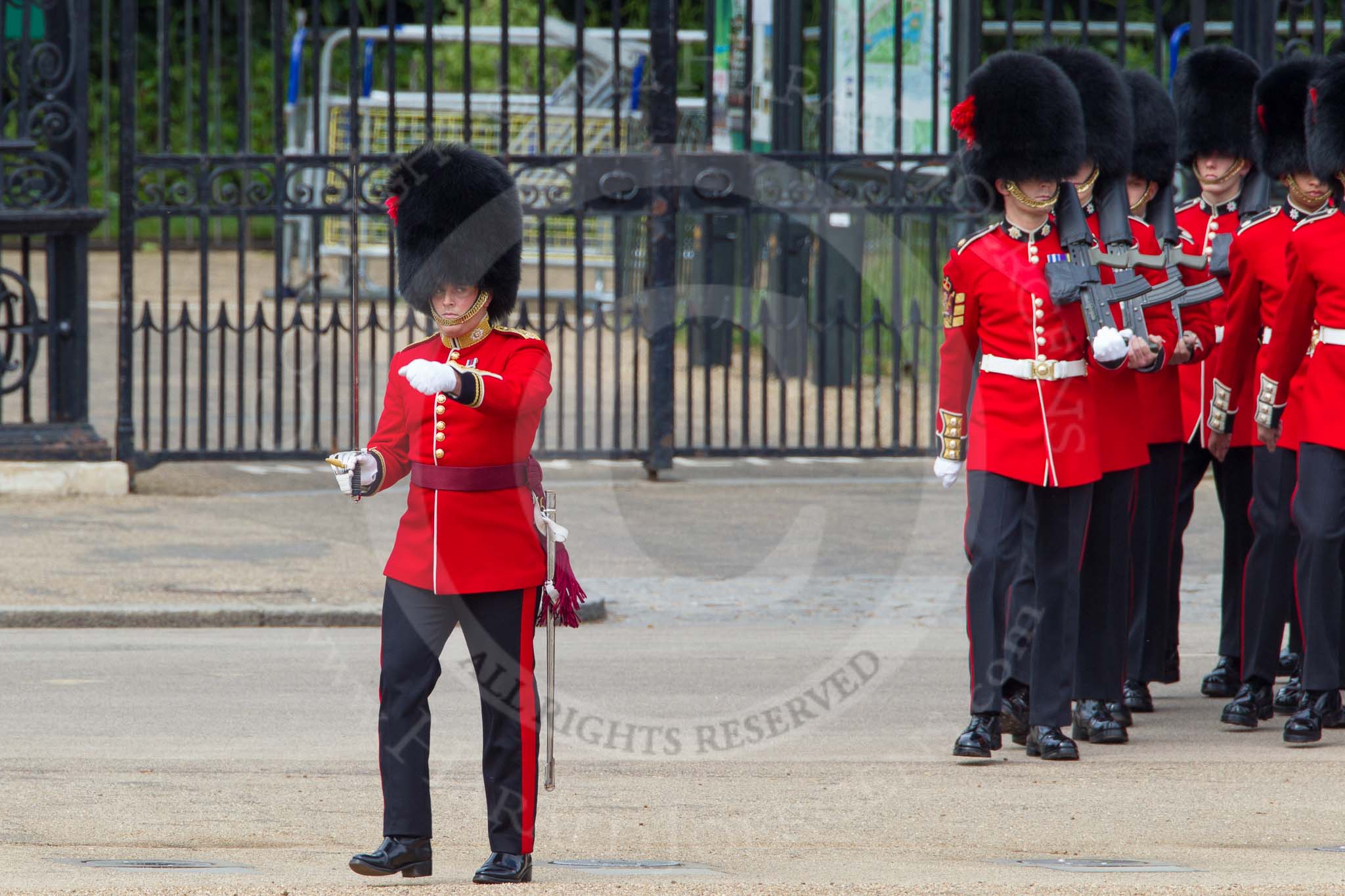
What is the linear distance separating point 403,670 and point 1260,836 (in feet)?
7.11

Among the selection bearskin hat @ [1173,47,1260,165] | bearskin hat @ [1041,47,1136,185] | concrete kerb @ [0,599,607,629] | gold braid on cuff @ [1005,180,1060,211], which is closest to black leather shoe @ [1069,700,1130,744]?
gold braid on cuff @ [1005,180,1060,211]

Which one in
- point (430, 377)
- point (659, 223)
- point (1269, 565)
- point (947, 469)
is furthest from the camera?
point (659, 223)

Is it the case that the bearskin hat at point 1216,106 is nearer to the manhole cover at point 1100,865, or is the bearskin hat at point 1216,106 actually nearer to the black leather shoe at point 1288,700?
the black leather shoe at point 1288,700

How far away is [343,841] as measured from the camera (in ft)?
16.0

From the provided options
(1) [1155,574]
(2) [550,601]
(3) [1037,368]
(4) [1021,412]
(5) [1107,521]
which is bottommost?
(1) [1155,574]

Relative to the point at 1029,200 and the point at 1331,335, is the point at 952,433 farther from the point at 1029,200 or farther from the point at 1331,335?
the point at 1331,335

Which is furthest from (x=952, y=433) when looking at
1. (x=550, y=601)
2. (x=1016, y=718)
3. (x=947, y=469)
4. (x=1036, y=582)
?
(x=550, y=601)

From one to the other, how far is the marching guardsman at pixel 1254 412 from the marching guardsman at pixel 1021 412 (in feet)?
2.62

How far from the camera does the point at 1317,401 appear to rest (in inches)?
238

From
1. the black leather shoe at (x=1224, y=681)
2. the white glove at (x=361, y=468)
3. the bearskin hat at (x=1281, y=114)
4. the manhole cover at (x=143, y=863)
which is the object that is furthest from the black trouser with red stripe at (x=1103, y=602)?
the manhole cover at (x=143, y=863)

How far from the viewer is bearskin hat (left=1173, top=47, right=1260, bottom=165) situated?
23.2 feet

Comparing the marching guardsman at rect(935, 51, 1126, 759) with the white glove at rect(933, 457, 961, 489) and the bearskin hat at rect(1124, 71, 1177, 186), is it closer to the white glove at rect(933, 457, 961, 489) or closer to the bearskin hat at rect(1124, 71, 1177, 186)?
the white glove at rect(933, 457, 961, 489)

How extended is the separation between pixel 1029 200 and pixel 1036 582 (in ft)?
3.70

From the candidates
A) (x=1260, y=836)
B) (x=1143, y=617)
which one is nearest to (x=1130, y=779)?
(x=1260, y=836)
